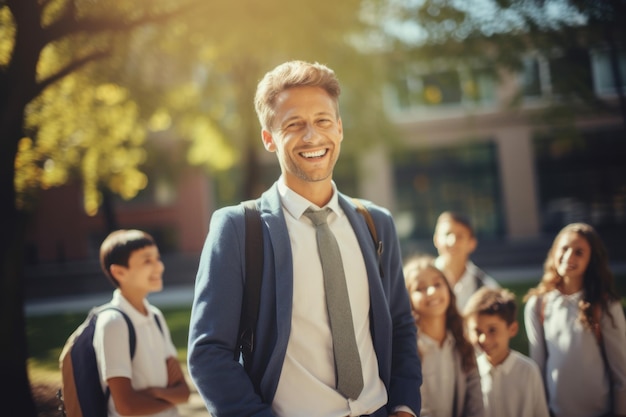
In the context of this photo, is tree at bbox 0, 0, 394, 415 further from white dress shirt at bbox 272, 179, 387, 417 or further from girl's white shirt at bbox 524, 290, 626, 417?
girl's white shirt at bbox 524, 290, 626, 417

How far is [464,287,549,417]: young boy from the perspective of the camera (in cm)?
316

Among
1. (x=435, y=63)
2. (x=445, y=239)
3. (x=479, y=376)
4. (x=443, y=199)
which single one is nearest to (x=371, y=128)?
(x=435, y=63)

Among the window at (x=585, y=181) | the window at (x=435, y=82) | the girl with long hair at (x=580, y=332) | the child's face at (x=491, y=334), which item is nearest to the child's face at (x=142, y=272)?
the child's face at (x=491, y=334)

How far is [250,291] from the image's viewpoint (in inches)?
76.5

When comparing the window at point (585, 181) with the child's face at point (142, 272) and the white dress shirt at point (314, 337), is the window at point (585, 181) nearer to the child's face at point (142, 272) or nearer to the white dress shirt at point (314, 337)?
the child's face at point (142, 272)

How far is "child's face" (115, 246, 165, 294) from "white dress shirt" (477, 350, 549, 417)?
1.97m

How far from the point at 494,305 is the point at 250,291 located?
1.98 meters

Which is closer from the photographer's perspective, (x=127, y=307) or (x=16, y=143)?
(x=127, y=307)

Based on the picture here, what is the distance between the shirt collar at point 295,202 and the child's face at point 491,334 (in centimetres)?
165

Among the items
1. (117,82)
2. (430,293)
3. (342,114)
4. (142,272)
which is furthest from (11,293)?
(342,114)

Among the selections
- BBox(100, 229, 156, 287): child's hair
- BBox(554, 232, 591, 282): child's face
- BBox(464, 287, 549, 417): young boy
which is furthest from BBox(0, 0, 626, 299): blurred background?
BBox(554, 232, 591, 282): child's face

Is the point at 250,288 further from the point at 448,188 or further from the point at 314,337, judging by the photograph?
the point at 448,188

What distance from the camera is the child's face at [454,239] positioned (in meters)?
4.29

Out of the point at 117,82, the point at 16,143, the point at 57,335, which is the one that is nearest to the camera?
the point at 16,143
